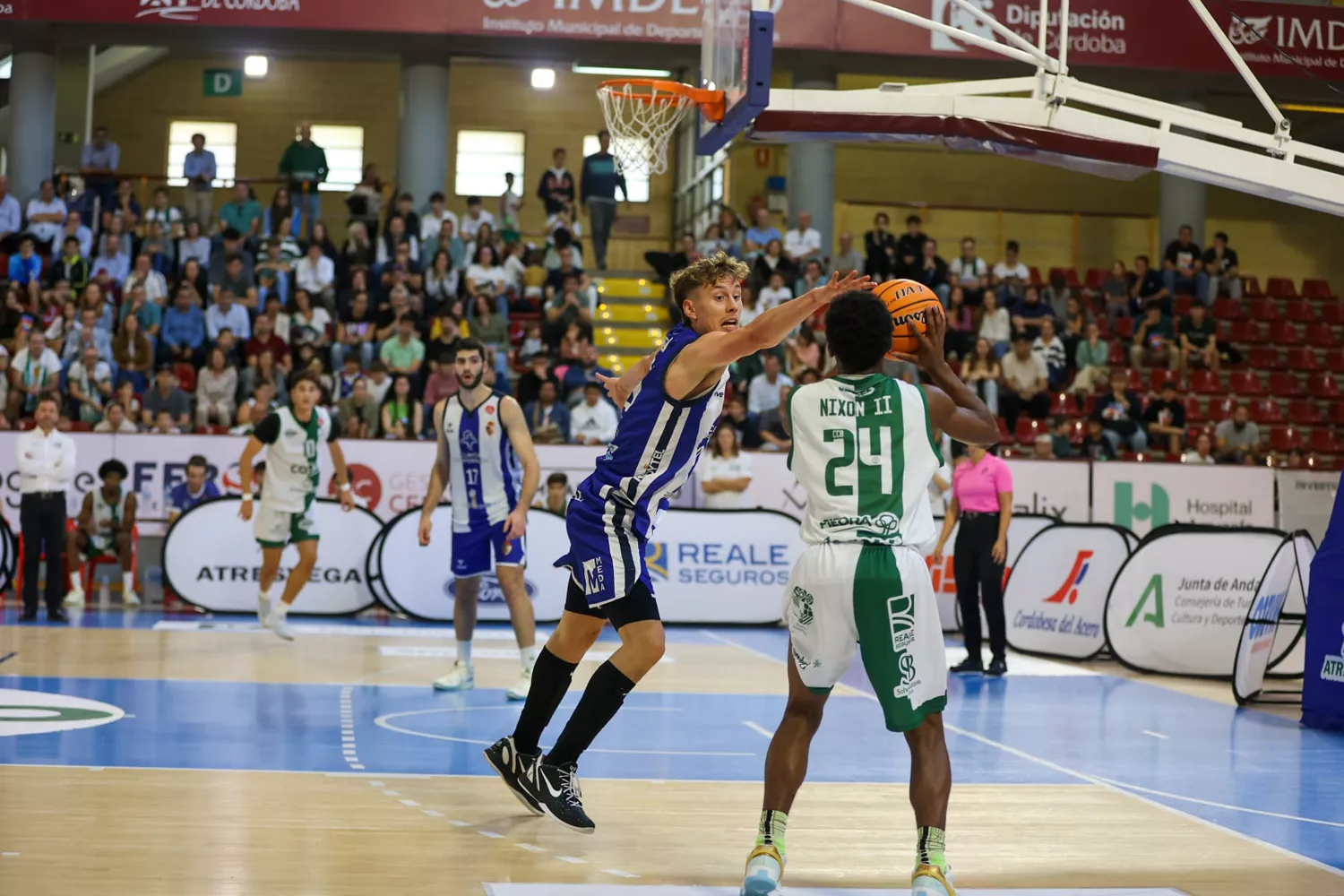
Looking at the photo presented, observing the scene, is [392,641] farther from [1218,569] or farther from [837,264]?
[837,264]

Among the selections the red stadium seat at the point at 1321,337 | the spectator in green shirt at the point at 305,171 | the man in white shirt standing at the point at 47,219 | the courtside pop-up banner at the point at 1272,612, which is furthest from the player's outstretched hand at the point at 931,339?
the red stadium seat at the point at 1321,337

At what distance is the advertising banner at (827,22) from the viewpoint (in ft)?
69.6

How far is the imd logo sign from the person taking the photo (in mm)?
7703

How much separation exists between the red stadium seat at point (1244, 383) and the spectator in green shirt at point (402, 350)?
470 inches

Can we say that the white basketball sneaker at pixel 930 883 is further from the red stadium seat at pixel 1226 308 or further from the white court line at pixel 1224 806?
the red stadium seat at pixel 1226 308

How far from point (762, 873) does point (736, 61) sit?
5710 millimetres

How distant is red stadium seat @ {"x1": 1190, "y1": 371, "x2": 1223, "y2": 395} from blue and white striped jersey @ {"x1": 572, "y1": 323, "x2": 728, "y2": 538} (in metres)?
16.9

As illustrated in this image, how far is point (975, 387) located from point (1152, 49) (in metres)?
6.93

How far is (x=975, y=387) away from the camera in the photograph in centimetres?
1877

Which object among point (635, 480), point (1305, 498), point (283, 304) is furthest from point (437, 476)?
point (1305, 498)

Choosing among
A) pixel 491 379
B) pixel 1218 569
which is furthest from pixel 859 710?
pixel 491 379

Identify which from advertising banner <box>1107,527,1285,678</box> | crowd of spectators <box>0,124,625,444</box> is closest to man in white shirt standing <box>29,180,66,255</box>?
crowd of spectators <box>0,124,625,444</box>

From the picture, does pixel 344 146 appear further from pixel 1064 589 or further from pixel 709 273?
pixel 709 273

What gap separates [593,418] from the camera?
56.6ft
